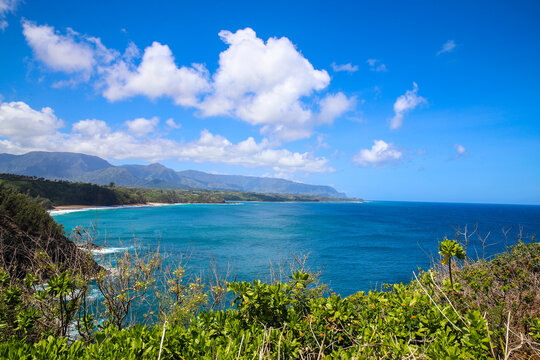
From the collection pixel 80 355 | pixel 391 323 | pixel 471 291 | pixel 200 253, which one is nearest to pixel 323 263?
pixel 200 253

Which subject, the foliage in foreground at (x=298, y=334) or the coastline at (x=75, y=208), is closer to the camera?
the foliage in foreground at (x=298, y=334)

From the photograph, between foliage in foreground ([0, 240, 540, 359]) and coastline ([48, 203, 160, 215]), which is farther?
coastline ([48, 203, 160, 215])

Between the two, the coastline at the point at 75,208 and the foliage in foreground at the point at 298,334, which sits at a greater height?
the foliage in foreground at the point at 298,334

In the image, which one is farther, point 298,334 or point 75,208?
point 75,208

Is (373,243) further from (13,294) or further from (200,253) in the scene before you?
(13,294)

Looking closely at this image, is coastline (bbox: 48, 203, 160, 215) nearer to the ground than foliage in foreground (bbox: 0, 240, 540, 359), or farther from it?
nearer to the ground

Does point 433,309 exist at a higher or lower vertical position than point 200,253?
higher

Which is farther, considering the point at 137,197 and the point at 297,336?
the point at 137,197

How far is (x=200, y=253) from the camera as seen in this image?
30.5 metres

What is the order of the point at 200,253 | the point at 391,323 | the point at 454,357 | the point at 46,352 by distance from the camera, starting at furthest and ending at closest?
the point at 200,253
the point at 391,323
the point at 46,352
the point at 454,357

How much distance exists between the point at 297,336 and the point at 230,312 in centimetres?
93

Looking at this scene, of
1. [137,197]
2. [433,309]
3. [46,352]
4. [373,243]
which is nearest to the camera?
[46,352]

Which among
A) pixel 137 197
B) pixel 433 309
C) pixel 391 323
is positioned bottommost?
pixel 137 197

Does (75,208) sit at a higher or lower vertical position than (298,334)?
lower
